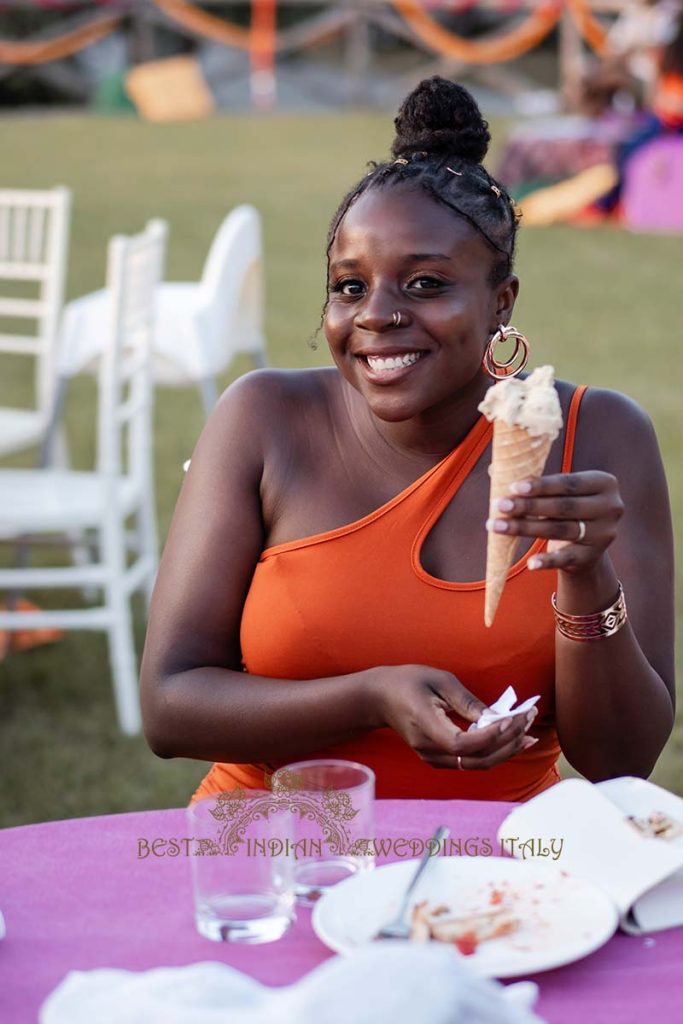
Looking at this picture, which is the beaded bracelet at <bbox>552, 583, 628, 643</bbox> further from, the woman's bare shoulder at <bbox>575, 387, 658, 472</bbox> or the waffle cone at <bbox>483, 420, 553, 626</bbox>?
the woman's bare shoulder at <bbox>575, 387, 658, 472</bbox>

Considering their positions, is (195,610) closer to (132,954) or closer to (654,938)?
(132,954)

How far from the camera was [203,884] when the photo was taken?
4.94ft

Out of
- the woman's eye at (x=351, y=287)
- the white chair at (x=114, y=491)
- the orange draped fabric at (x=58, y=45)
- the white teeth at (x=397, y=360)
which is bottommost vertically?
the white chair at (x=114, y=491)

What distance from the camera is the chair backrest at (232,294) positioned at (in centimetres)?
523

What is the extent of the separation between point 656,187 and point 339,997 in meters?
12.9

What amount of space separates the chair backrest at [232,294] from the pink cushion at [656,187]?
26.0 ft

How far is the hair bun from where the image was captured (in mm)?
2188

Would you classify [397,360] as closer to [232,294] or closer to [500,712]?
[500,712]

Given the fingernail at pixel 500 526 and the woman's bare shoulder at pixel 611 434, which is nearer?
the fingernail at pixel 500 526

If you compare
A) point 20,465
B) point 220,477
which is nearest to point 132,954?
point 220,477

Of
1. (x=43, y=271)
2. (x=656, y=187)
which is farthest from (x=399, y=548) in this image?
(x=656, y=187)

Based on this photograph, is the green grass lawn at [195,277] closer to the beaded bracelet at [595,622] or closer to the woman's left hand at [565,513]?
the beaded bracelet at [595,622]

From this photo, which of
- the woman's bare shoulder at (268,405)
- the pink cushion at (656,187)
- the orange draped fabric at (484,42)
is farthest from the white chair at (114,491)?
the orange draped fabric at (484,42)

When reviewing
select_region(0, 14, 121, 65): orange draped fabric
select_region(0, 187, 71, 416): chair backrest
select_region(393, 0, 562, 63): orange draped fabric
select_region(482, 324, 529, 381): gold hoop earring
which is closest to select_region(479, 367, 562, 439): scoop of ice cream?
select_region(482, 324, 529, 381): gold hoop earring
